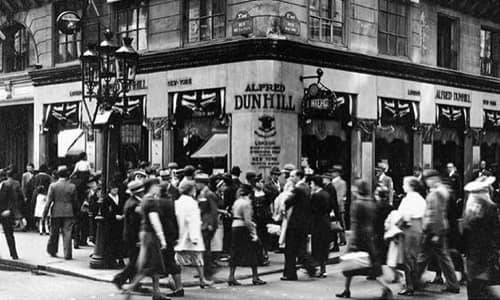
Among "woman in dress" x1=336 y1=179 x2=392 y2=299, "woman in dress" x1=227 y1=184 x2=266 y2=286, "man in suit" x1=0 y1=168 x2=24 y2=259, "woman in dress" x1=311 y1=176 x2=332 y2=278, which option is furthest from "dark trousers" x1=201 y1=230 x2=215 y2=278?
"man in suit" x1=0 y1=168 x2=24 y2=259

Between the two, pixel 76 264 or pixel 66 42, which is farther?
pixel 66 42

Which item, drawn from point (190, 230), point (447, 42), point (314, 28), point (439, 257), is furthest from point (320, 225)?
point (447, 42)

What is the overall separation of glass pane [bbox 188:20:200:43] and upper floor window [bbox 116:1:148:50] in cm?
189

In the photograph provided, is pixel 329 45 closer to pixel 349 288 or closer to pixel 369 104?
pixel 369 104

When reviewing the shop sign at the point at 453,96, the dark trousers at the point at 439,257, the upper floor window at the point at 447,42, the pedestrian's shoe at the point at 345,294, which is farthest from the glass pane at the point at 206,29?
the pedestrian's shoe at the point at 345,294

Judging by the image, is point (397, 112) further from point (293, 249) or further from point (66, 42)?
point (66, 42)

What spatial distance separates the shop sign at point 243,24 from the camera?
18.9 meters

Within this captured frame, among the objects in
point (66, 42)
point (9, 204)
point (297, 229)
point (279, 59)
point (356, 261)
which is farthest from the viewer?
point (66, 42)

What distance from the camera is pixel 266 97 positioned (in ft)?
61.6

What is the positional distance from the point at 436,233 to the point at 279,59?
882cm

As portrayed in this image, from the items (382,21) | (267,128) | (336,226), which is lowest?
(336,226)

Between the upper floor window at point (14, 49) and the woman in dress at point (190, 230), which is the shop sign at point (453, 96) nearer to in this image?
the woman in dress at point (190, 230)

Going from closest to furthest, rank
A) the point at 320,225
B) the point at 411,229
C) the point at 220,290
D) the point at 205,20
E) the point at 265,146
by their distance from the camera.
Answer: the point at 411,229, the point at 220,290, the point at 320,225, the point at 265,146, the point at 205,20

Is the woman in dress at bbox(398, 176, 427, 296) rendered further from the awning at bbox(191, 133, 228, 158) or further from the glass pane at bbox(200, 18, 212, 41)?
the glass pane at bbox(200, 18, 212, 41)
